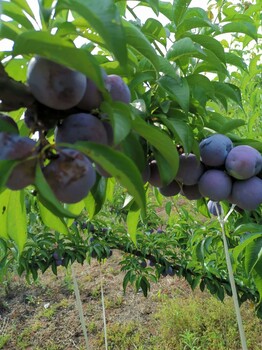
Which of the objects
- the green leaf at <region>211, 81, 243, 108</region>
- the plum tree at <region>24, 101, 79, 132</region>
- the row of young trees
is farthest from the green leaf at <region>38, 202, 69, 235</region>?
the green leaf at <region>211, 81, 243, 108</region>

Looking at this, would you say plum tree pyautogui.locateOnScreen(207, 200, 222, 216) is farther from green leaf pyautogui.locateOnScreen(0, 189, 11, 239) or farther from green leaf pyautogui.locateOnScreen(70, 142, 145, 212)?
green leaf pyautogui.locateOnScreen(70, 142, 145, 212)

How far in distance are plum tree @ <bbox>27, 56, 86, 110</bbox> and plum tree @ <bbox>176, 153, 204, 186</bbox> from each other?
34 cm

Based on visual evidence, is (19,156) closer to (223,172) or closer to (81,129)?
(81,129)

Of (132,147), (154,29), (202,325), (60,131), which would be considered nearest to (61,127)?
(60,131)

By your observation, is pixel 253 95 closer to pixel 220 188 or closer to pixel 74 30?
pixel 220 188

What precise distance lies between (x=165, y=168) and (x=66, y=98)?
0.76 feet

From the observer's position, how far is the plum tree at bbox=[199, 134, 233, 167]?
73cm

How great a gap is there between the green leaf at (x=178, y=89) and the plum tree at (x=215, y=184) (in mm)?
165

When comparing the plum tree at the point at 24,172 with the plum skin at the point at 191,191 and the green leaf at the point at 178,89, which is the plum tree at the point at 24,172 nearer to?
the green leaf at the point at 178,89

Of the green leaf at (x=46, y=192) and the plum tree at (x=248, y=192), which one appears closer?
the green leaf at (x=46, y=192)

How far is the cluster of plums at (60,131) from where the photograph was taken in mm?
403

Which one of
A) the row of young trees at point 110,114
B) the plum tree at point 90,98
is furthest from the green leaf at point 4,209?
the plum tree at point 90,98

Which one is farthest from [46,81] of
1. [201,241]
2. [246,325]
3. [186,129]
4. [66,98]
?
[246,325]

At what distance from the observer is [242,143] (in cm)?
81
